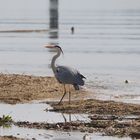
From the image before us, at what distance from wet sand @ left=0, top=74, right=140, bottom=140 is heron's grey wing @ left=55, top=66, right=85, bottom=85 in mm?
658

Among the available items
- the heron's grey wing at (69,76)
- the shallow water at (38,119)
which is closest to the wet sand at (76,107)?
the shallow water at (38,119)

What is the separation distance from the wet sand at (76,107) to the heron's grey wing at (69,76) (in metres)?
0.66

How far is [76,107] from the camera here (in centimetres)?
1706

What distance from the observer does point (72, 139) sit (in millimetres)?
13070

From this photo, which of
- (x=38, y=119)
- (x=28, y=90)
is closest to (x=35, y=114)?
(x=38, y=119)

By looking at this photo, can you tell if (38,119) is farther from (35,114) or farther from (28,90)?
(28,90)

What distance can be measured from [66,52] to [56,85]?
1814cm

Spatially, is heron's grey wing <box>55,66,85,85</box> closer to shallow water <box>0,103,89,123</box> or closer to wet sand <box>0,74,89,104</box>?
shallow water <box>0,103,89,123</box>

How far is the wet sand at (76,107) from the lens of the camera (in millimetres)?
14203

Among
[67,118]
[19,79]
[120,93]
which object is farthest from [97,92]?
[67,118]

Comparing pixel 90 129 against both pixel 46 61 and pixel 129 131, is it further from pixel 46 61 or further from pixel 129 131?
pixel 46 61

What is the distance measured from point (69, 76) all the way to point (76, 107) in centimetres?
86

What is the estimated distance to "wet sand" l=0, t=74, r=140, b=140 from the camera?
46.6ft

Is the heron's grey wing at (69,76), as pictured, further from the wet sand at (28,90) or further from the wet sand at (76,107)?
the wet sand at (28,90)
